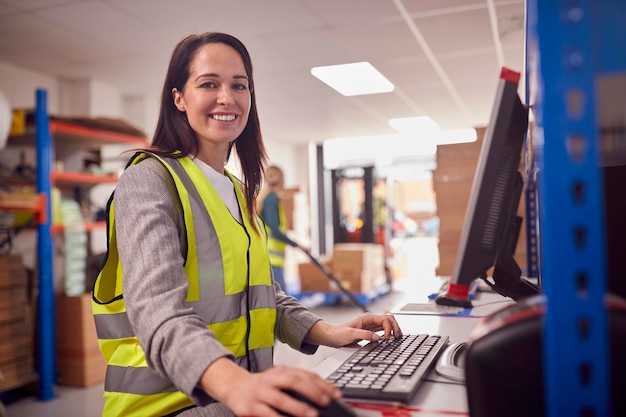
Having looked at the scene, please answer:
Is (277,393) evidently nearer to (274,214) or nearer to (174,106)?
(174,106)

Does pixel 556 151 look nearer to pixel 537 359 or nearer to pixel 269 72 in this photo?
pixel 537 359

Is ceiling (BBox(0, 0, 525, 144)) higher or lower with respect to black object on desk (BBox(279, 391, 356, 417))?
higher

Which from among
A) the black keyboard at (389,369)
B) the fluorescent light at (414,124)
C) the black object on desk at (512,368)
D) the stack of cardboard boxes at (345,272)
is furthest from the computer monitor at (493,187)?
the fluorescent light at (414,124)

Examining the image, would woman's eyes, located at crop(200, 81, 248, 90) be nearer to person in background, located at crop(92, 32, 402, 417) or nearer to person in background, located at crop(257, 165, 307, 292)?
person in background, located at crop(92, 32, 402, 417)

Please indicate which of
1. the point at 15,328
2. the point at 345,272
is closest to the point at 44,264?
the point at 15,328

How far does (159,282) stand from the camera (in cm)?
90

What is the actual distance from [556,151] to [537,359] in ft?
0.67

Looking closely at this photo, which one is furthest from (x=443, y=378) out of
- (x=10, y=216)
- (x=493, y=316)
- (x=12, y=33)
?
(x=12, y=33)

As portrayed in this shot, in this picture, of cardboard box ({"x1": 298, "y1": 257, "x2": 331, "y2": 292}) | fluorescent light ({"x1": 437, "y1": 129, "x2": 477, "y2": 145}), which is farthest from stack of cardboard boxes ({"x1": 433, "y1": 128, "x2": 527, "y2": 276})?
fluorescent light ({"x1": 437, "y1": 129, "x2": 477, "y2": 145})

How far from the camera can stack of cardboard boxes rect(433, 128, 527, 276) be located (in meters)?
2.66

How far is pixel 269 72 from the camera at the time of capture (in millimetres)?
5184

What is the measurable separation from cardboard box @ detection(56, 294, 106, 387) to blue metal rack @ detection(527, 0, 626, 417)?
3.78m

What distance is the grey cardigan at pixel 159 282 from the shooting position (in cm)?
78

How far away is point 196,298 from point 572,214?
771 mm
